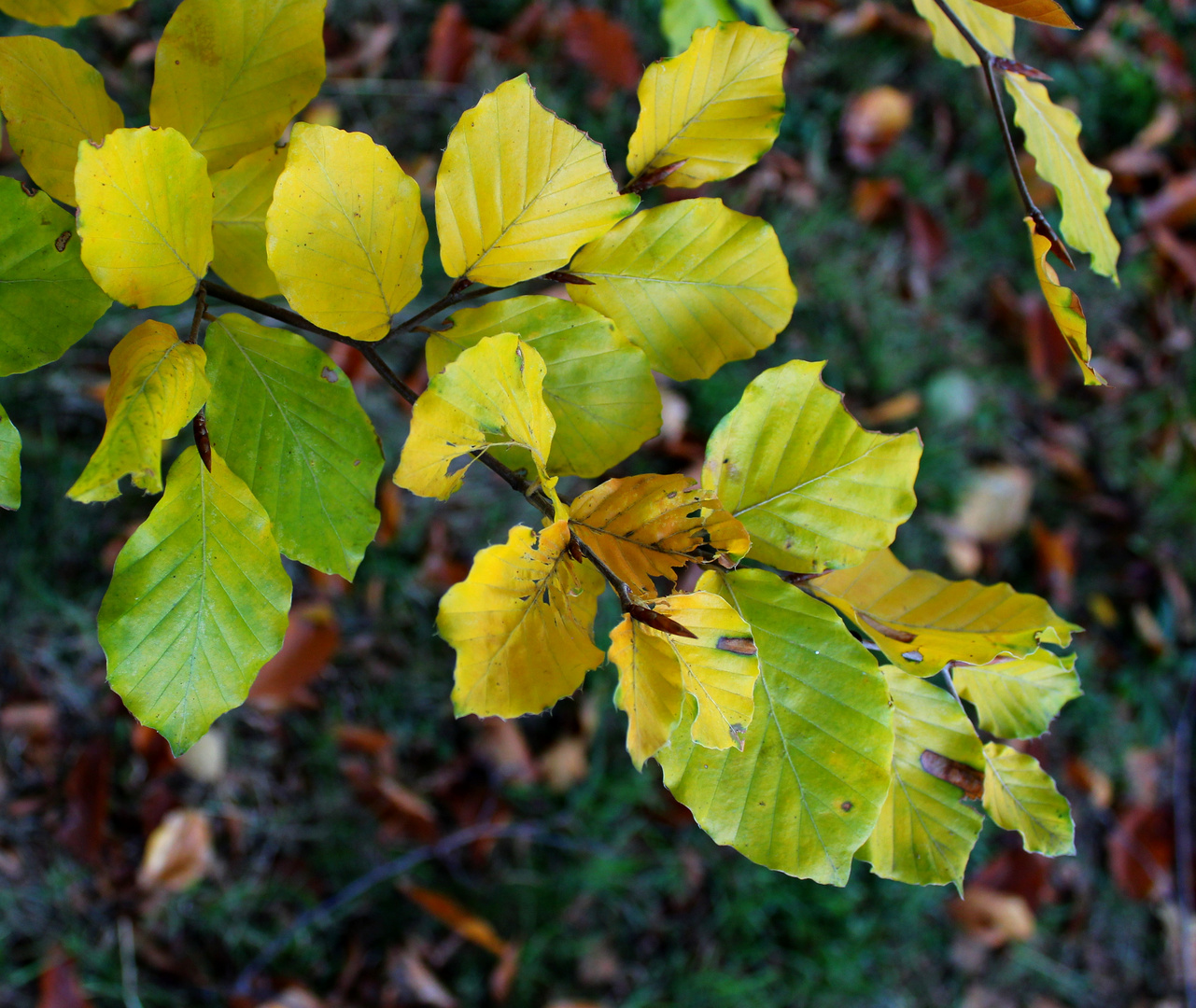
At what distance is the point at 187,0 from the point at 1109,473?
2.22 meters

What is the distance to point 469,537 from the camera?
1714 millimetres

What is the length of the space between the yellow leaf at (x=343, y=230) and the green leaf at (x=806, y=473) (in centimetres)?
22

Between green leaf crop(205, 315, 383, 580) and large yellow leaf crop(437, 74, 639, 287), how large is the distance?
0.12 metres

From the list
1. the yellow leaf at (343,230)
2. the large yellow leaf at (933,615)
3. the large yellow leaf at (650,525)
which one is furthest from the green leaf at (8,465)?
the large yellow leaf at (933,615)

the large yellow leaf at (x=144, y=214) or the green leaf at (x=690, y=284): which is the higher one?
the large yellow leaf at (x=144, y=214)

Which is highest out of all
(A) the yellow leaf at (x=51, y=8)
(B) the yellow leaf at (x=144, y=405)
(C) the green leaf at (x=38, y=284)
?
(A) the yellow leaf at (x=51, y=8)

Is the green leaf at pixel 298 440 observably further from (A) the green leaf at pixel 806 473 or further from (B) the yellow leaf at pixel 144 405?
(A) the green leaf at pixel 806 473

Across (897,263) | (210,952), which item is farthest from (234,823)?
(897,263)

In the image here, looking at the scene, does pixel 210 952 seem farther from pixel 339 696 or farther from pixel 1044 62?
pixel 1044 62

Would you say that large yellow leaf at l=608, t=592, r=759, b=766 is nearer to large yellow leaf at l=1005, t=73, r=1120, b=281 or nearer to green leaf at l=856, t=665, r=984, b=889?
green leaf at l=856, t=665, r=984, b=889

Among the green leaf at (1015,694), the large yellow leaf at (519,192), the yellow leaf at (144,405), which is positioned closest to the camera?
the yellow leaf at (144,405)

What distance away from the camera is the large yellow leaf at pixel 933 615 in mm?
521

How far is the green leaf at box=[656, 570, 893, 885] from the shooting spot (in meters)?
0.49

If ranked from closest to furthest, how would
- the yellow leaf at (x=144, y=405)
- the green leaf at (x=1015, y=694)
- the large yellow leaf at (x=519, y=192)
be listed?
the yellow leaf at (x=144, y=405), the large yellow leaf at (x=519, y=192), the green leaf at (x=1015, y=694)
